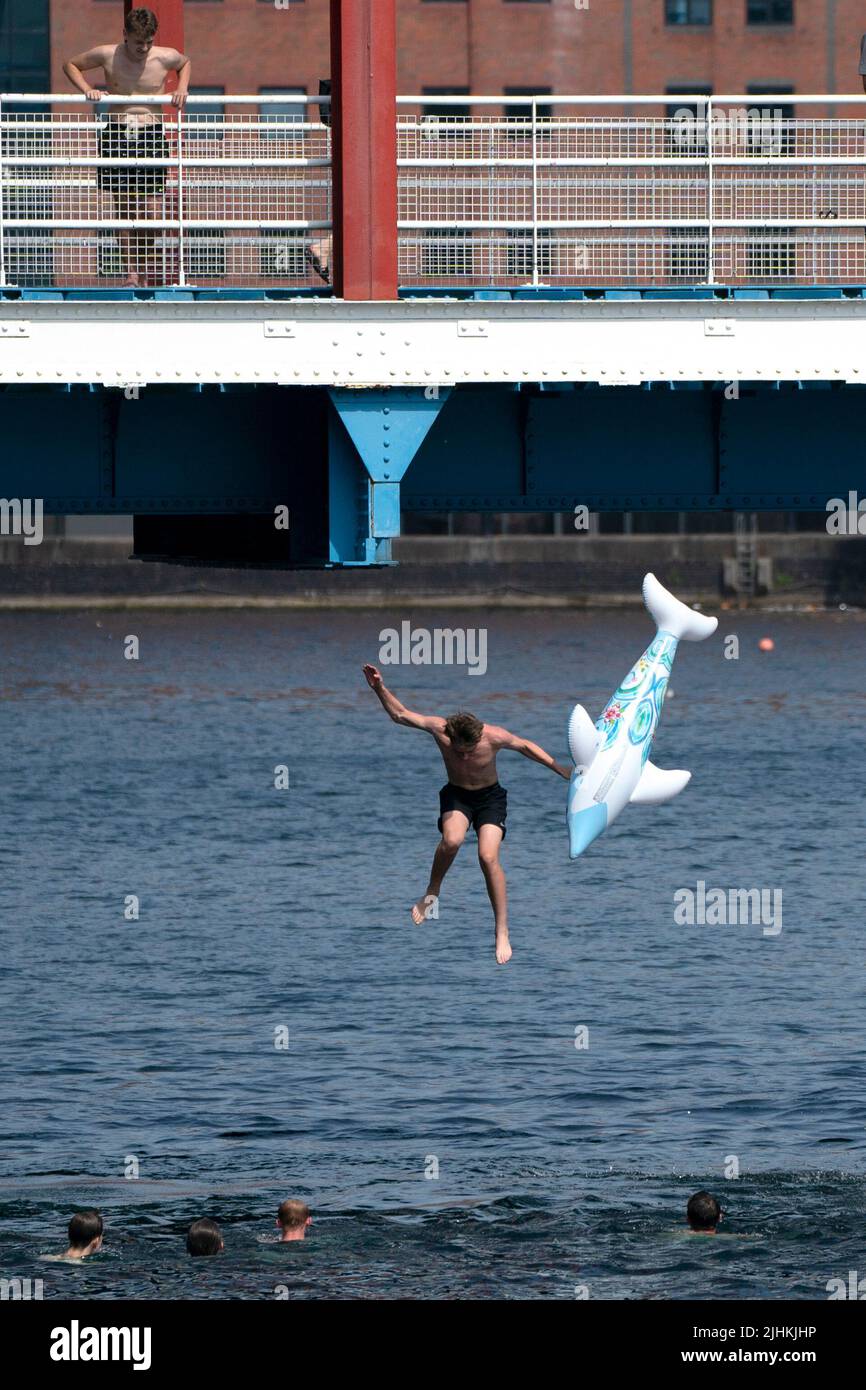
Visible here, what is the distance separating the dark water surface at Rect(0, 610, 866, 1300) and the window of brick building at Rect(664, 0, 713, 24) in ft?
101

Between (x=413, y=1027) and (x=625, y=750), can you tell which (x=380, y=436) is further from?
(x=413, y=1027)

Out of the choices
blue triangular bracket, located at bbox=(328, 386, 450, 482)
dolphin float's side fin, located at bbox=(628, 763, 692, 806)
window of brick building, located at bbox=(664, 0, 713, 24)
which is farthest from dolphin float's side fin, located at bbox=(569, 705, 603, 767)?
window of brick building, located at bbox=(664, 0, 713, 24)

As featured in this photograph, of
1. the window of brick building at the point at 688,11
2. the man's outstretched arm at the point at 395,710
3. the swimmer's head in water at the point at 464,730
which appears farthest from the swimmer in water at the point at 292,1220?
the window of brick building at the point at 688,11

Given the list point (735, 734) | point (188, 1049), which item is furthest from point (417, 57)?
point (188, 1049)

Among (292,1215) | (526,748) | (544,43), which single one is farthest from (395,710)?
(544,43)

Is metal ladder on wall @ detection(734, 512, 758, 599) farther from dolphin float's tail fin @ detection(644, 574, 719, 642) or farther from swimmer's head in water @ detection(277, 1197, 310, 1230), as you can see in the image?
dolphin float's tail fin @ detection(644, 574, 719, 642)

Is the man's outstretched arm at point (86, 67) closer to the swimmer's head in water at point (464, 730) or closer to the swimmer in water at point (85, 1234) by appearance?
the swimmer's head in water at point (464, 730)

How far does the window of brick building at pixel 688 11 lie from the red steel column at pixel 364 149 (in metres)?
84.3

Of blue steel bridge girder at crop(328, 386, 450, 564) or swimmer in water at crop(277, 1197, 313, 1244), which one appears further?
swimmer in water at crop(277, 1197, 313, 1244)

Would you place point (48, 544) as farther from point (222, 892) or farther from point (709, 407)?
point (709, 407)

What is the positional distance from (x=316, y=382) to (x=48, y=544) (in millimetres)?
108302

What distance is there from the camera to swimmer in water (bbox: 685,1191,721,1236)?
100.0 ft

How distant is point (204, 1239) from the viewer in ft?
96.5

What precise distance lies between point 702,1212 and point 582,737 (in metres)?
11.9
